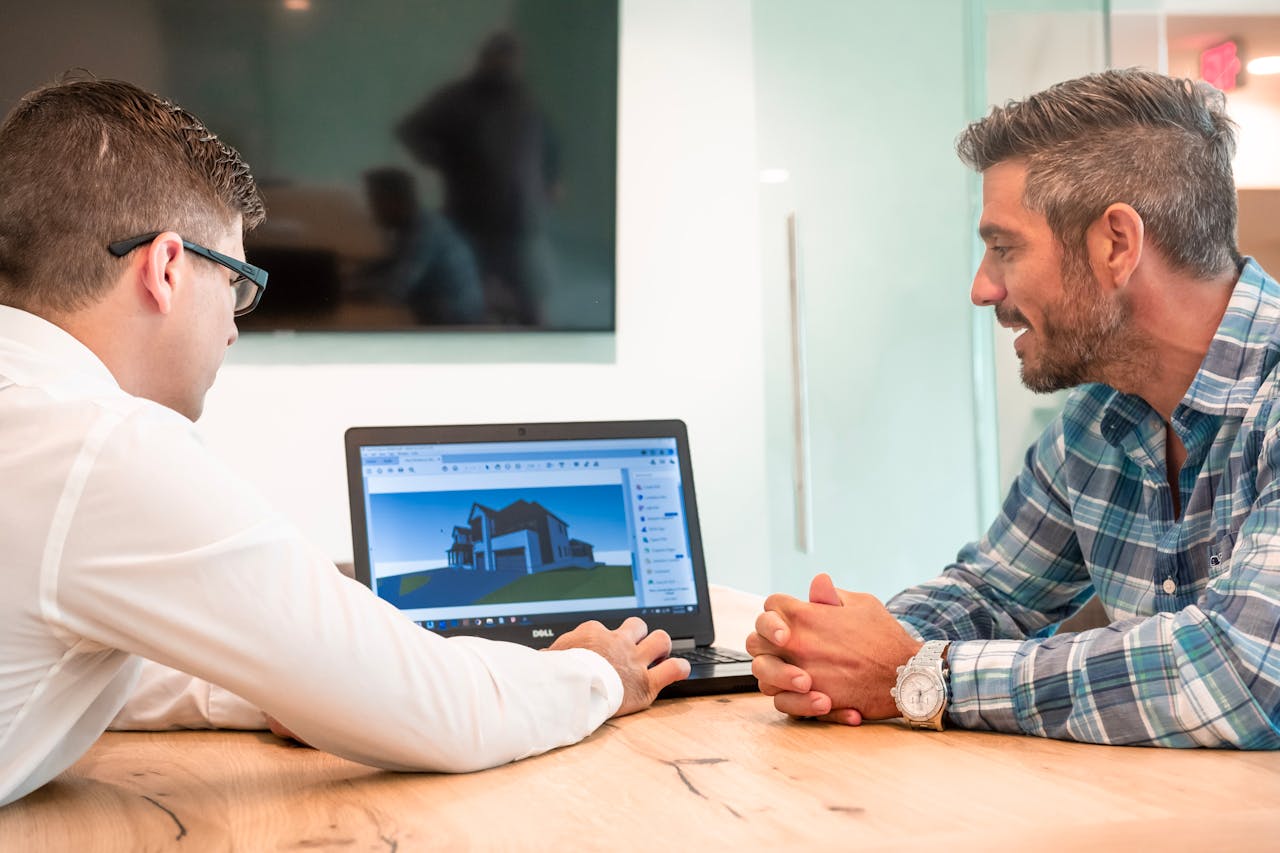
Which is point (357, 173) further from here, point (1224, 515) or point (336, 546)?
point (1224, 515)

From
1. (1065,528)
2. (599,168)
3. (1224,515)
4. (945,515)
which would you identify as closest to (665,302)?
(599,168)

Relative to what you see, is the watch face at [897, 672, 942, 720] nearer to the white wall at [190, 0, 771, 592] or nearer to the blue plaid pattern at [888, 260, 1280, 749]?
the blue plaid pattern at [888, 260, 1280, 749]

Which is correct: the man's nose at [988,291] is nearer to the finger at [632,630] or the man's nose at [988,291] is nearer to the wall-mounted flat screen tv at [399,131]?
the finger at [632,630]

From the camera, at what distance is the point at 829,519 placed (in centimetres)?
349

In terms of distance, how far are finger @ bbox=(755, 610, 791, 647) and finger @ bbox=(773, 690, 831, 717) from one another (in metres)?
0.05

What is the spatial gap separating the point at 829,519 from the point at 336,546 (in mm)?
1369

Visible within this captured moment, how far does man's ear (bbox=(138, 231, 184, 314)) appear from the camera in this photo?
1.07m

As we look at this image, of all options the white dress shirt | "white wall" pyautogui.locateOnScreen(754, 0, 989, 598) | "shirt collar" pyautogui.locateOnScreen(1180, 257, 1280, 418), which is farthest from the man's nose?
"white wall" pyautogui.locateOnScreen(754, 0, 989, 598)

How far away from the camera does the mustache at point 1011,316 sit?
4.91ft

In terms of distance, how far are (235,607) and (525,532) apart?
70cm

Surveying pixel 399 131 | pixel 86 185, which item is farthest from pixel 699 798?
pixel 399 131

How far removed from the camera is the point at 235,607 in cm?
87

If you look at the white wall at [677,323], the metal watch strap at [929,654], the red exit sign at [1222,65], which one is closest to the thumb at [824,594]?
the metal watch strap at [929,654]

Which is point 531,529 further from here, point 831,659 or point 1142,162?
point 1142,162
